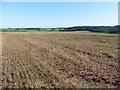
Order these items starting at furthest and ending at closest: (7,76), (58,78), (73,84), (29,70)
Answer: (29,70) → (7,76) → (58,78) → (73,84)

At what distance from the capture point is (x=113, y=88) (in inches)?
327

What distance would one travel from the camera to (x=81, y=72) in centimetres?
1103

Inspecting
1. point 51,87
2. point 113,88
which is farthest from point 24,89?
point 113,88

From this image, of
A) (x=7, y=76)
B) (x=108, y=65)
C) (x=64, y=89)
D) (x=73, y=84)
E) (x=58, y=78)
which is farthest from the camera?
(x=108, y=65)

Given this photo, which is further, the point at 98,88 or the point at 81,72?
the point at 81,72

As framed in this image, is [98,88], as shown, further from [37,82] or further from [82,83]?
[37,82]

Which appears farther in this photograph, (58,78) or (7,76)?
(7,76)

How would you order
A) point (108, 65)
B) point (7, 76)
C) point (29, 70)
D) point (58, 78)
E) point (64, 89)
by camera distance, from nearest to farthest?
1. point (64, 89)
2. point (58, 78)
3. point (7, 76)
4. point (29, 70)
5. point (108, 65)

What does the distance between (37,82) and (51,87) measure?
3.12ft

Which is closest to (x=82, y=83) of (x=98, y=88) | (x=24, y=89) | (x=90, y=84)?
(x=90, y=84)

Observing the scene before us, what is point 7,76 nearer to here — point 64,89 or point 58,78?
point 58,78

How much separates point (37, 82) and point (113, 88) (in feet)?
9.41

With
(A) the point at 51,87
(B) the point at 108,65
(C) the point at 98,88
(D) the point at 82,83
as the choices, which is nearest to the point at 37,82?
(A) the point at 51,87

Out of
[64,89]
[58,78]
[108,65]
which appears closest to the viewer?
[64,89]
